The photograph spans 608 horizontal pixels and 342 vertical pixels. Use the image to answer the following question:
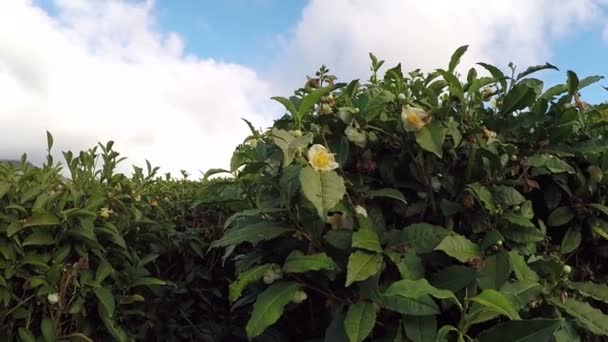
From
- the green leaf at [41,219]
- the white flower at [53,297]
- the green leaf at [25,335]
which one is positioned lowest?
the green leaf at [25,335]

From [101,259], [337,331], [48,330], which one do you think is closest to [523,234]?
[337,331]

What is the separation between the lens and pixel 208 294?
2.88 m

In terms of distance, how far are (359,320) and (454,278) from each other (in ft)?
1.03

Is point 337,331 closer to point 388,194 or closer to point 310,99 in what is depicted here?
point 388,194

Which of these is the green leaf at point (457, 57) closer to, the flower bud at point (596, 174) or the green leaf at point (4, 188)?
the flower bud at point (596, 174)

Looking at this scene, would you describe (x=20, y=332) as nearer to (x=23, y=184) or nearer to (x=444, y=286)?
(x=23, y=184)

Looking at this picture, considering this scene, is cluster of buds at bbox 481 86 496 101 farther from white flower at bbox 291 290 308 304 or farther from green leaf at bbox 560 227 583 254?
white flower at bbox 291 290 308 304

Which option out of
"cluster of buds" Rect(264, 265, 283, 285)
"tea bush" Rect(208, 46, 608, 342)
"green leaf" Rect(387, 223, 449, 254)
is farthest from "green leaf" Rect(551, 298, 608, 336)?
"cluster of buds" Rect(264, 265, 283, 285)

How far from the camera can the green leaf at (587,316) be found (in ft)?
6.22

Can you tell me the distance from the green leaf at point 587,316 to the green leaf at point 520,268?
13 centimetres

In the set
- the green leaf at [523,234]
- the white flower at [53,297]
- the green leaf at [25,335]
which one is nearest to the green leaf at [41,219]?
the white flower at [53,297]

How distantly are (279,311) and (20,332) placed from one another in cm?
119

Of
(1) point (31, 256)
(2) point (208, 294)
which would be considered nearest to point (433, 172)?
(2) point (208, 294)

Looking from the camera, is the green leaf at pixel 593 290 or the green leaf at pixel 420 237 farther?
the green leaf at pixel 593 290
